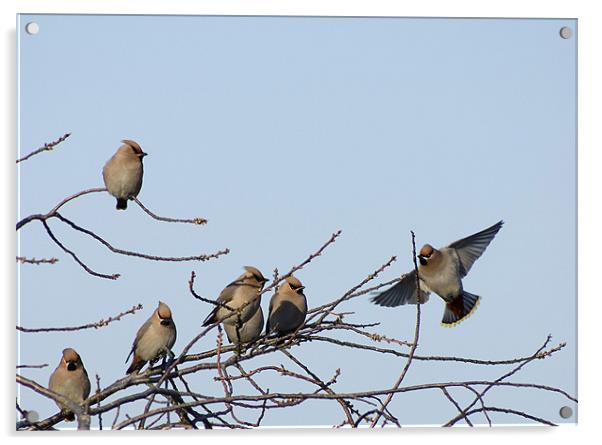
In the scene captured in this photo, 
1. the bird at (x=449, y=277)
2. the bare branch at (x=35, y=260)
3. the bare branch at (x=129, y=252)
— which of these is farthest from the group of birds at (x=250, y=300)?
the bare branch at (x=35, y=260)

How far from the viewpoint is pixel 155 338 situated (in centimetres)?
333

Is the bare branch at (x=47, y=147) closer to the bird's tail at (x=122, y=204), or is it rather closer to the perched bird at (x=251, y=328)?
the bird's tail at (x=122, y=204)

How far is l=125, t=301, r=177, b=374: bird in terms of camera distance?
331 cm

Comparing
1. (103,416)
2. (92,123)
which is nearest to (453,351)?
(103,416)

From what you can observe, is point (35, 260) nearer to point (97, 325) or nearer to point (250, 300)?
point (97, 325)

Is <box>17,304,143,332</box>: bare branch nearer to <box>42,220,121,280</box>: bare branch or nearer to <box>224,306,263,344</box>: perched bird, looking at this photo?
<box>42,220,121,280</box>: bare branch

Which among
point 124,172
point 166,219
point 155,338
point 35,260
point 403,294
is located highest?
point 124,172

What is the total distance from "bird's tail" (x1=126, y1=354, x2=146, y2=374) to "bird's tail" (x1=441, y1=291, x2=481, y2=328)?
1.02 metres

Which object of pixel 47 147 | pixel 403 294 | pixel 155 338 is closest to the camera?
pixel 47 147

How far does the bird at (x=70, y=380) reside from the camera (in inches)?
127

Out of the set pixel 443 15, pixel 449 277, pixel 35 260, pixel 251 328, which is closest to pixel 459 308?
pixel 449 277

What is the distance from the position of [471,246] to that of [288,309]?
0.65 meters

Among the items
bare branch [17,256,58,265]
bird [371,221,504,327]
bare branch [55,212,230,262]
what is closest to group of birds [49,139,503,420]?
bird [371,221,504,327]

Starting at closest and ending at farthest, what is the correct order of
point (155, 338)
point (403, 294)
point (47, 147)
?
point (47, 147)
point (155, 338)
point (403, 294)
